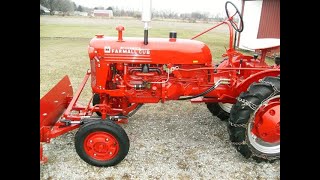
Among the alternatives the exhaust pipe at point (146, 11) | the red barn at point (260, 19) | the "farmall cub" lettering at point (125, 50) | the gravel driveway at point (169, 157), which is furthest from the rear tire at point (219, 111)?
the red barn at point (260, 19)

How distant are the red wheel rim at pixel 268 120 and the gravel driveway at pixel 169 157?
0.34m

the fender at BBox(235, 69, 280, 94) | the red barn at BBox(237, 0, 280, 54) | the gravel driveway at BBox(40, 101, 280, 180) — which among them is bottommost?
the gravel driveway at BBox(40, 101, 280, 180)

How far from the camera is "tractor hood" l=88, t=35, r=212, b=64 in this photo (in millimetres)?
3363

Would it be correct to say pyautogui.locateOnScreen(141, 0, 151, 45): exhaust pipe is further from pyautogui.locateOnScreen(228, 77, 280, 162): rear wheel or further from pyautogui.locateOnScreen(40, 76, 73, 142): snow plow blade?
pyautogui.locateOnScreen(40, 76, 73, 142): snow plow blade

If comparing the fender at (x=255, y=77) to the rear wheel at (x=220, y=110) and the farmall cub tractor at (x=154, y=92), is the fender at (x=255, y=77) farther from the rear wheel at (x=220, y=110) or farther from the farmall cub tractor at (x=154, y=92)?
the rear wheel at (x=220, y=110)

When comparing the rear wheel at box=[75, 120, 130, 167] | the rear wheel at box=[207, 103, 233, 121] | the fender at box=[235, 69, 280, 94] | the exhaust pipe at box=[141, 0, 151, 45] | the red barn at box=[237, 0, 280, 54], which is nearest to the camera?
Answer: the exhaust pipe at box=[141, 0, 151, 45]

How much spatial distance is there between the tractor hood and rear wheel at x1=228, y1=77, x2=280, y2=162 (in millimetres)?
685

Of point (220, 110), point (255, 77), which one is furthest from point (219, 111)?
point (255, 77)

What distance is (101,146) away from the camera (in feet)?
10.2

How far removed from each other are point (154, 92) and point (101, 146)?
2.82 ft

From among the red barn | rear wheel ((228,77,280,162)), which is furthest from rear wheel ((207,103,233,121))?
the red barn

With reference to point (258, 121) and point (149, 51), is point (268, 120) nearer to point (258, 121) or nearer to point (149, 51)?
point (258, 121)

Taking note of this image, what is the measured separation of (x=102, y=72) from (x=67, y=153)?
0.97 metres

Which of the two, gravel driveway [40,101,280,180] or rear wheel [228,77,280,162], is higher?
rear wheel [228,77,280,162]
